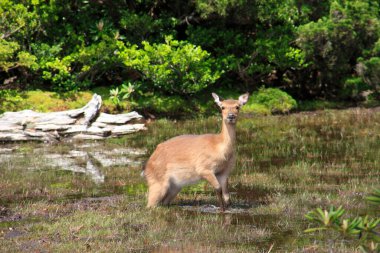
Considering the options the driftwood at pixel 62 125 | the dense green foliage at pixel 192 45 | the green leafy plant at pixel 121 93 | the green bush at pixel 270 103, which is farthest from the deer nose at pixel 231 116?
the green bush at pixel 270 103

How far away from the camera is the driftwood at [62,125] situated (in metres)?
22.3

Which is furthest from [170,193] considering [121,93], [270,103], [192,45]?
[270,103]

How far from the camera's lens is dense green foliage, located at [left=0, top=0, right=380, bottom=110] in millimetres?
29094

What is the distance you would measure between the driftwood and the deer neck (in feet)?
38.8

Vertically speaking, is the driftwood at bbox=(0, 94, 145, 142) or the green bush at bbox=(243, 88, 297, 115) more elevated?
the driftwood at bbox=(0, 94, 145, 142)

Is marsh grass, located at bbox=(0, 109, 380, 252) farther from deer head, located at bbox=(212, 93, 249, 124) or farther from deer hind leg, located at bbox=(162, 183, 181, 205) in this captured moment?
deer head, located at bbox=(212, 93, 249, 124)

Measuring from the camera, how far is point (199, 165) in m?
11.5

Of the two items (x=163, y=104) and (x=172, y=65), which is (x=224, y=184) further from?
(x=163, y=104)

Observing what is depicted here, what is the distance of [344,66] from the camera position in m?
31.9

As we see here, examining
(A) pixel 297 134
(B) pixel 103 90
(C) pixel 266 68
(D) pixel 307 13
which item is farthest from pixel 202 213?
(D) pixel 307 13

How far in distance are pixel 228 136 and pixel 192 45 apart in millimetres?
19407

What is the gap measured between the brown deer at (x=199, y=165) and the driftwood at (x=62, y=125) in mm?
11284

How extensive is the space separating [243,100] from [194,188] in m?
2.96

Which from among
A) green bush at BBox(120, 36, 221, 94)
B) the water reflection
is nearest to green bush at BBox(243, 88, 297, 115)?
green bush at BBox(120, 36, 221, 94)
